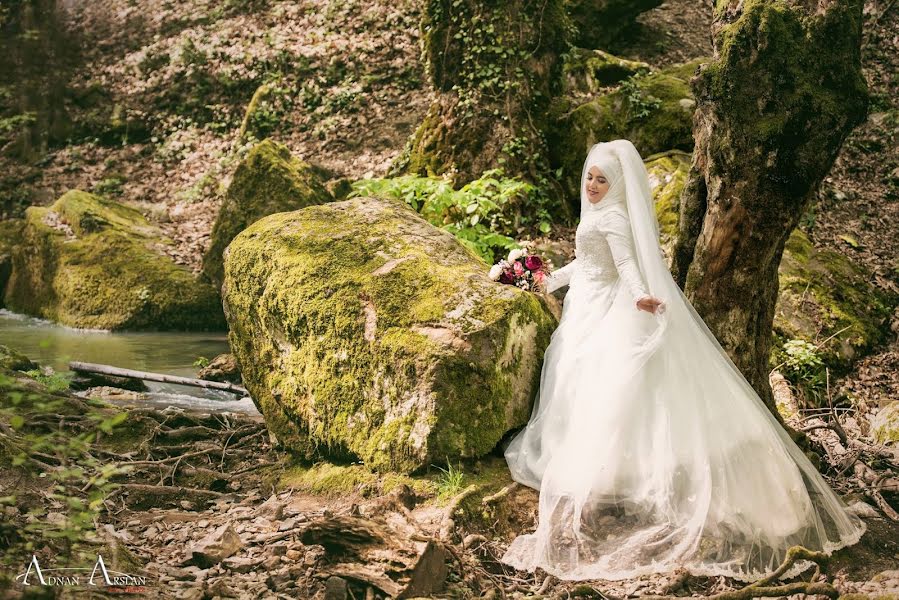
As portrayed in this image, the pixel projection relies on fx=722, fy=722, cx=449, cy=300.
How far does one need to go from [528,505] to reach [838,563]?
1.71 metres

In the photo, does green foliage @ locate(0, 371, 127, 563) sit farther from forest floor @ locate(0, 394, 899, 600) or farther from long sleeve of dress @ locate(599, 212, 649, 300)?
long sleeve of dress @ locate(599, 212, 649, 300)

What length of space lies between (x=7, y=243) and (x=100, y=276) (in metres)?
2.83

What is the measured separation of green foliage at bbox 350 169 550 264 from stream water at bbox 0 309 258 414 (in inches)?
109

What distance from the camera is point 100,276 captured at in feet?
35.8

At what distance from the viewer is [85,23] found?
17.0 meters

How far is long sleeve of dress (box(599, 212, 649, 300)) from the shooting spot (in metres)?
4.51

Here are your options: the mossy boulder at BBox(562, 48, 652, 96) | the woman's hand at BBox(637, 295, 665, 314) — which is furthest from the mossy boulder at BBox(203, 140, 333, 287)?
the woman's hand at BBox(637, 295, 665, 314)

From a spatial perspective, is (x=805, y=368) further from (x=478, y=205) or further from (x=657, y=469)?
(x=657, y=469)

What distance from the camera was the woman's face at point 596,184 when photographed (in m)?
4.77

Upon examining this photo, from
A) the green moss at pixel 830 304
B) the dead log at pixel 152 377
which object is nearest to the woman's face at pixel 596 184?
the green moss at pixel 830 304

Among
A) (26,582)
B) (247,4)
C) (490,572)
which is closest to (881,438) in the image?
(490,572)

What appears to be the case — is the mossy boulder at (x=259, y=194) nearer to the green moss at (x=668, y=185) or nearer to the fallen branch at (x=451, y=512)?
the green moss at (x=668, y=185)

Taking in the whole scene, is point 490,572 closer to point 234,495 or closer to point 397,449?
point 397,449

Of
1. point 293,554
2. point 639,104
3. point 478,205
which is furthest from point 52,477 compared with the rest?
point 639,104
